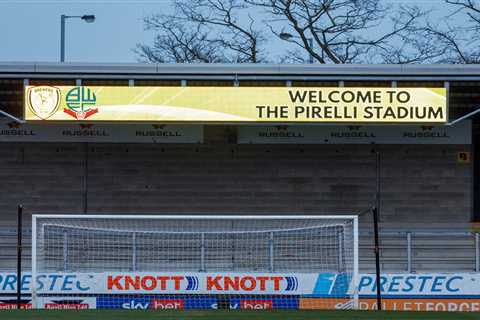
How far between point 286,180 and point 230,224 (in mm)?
3363

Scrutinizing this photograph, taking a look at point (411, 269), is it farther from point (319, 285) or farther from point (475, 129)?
point (475, 129)

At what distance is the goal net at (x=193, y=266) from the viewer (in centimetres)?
1332

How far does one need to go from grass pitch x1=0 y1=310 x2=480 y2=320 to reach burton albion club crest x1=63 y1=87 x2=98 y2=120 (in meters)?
5.07

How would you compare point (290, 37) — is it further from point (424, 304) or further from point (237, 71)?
point (424, 304)

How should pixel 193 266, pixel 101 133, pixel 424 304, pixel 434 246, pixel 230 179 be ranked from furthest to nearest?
pixel 230 179
pixel 101 133
pixel 434 246
pixel 424 304
pixel 193 266

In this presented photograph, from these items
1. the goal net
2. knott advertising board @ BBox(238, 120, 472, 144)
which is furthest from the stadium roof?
the goal net

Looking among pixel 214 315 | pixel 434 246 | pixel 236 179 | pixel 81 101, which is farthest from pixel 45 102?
pixel 434 246

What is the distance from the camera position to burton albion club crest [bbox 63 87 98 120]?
577 inches

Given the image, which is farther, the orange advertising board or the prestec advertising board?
the orange advertising board

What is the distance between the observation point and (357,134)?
Result: 17047 mm

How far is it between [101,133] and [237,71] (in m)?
3.89

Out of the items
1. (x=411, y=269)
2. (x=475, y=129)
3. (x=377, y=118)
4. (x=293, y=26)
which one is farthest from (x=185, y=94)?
(x=293, y=26)

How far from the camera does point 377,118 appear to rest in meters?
14.8

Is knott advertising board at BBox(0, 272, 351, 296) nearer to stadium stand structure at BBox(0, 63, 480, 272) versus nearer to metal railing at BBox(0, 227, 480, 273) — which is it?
metal railing at BBox(0, 227, 480, 273)
